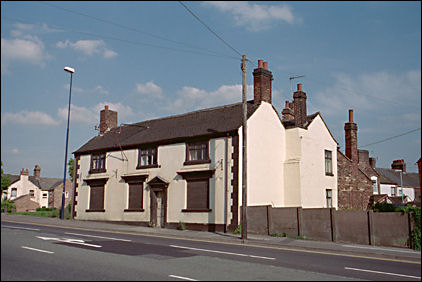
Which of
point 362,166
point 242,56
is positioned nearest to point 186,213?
point 242,56

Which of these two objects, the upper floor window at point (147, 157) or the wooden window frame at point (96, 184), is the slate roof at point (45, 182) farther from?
the upper floor window at point (147, 157)

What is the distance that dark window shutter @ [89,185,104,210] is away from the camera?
30.8 meters

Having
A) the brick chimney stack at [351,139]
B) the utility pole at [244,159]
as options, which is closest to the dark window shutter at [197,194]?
the utility pole at [244,159]

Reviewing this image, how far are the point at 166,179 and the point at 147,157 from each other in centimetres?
271

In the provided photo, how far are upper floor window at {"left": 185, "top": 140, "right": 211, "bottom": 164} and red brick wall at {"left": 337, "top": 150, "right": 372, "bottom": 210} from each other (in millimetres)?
11930

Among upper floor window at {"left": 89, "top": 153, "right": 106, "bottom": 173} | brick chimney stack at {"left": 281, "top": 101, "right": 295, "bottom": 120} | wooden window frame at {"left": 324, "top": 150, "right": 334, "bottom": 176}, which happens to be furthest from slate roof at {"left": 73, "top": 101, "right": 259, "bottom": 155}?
wooden window frame at {"left": 324, "top": 150, "right": 334, "bottom": 176}

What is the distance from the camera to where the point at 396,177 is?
65688 millimetres

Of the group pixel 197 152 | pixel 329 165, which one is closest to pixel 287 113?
pixel 329 165

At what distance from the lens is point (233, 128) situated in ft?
79.5

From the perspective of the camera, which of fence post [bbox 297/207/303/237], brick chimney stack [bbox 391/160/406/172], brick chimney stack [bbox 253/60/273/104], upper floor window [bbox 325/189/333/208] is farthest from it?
brick chimney stack [bbox 391/160/406/172]

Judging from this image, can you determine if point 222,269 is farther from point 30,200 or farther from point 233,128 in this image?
point 30,200

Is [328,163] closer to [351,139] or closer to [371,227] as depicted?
[351,139]

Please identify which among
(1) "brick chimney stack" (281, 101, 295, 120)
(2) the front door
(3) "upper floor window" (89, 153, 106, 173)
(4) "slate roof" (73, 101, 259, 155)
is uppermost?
(1) "brick chimney stack" (281, 101, 295, 120)

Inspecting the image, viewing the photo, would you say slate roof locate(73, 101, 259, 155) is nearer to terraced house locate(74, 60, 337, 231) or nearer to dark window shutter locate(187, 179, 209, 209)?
terraced house locate(74, 60, 337, 231)
